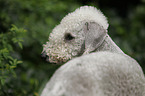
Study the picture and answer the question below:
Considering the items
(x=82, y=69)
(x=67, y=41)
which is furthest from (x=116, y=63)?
(x=67, y=41)

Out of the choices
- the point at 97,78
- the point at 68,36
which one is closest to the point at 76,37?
the point at 68,36

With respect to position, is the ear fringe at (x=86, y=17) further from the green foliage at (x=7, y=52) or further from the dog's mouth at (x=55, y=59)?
the green foliage at (x=7, y=52)

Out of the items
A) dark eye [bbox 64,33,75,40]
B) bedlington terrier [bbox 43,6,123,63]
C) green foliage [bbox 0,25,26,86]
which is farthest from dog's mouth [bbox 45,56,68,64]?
green foliage [bbox 0,25,26,86]

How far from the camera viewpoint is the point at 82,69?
792 millimetres

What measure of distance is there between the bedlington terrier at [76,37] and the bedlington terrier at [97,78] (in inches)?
6.0

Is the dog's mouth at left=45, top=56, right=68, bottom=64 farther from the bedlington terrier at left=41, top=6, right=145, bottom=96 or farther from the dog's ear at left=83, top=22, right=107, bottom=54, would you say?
the dog's ear at left=83, top=22, right=107, bottom=54

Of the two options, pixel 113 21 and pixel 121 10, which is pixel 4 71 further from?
pixel 121 10

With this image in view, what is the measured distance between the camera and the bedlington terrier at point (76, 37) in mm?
1021

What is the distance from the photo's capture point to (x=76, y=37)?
40.6 inches

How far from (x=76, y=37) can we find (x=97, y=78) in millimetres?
295

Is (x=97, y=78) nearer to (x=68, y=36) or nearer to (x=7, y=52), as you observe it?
(x=68, y=36)

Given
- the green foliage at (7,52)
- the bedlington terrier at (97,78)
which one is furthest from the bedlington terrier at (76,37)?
the green foliage at (7,52)

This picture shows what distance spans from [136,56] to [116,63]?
1.98 m

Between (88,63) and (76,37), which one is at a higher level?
(76,37)
